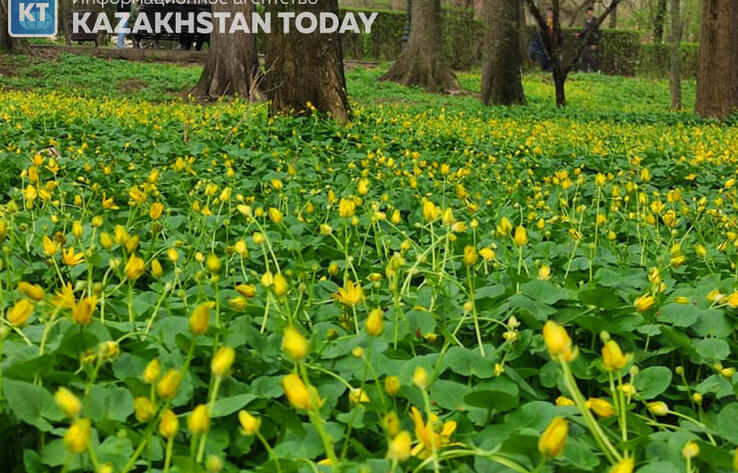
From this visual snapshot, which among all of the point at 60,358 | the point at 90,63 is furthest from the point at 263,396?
the point at 90,63

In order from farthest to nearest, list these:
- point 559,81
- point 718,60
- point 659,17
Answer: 1. point 659,17
2. point 559,81
3. point 718,60

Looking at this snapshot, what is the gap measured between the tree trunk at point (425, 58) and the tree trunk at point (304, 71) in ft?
29.6

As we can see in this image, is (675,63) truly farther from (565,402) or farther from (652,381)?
(565,402)

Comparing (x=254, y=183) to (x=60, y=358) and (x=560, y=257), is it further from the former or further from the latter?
(x=60, y=358)

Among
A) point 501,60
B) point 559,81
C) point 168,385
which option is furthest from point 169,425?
point 559,81

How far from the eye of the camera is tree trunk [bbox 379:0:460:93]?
48.8 feet

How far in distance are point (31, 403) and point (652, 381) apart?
3.00ft

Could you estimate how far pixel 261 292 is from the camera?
1.61m

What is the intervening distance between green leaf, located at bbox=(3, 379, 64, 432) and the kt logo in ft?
52.3

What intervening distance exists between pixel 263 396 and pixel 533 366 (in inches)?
20.8

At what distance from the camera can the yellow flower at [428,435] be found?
Result: 0.80 metres

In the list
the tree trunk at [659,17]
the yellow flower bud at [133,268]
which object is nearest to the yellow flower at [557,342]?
the yellow flower bud at [133,268]

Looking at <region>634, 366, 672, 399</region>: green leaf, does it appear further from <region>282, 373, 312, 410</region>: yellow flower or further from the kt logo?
the kt logo

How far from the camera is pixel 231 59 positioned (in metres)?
10.4
